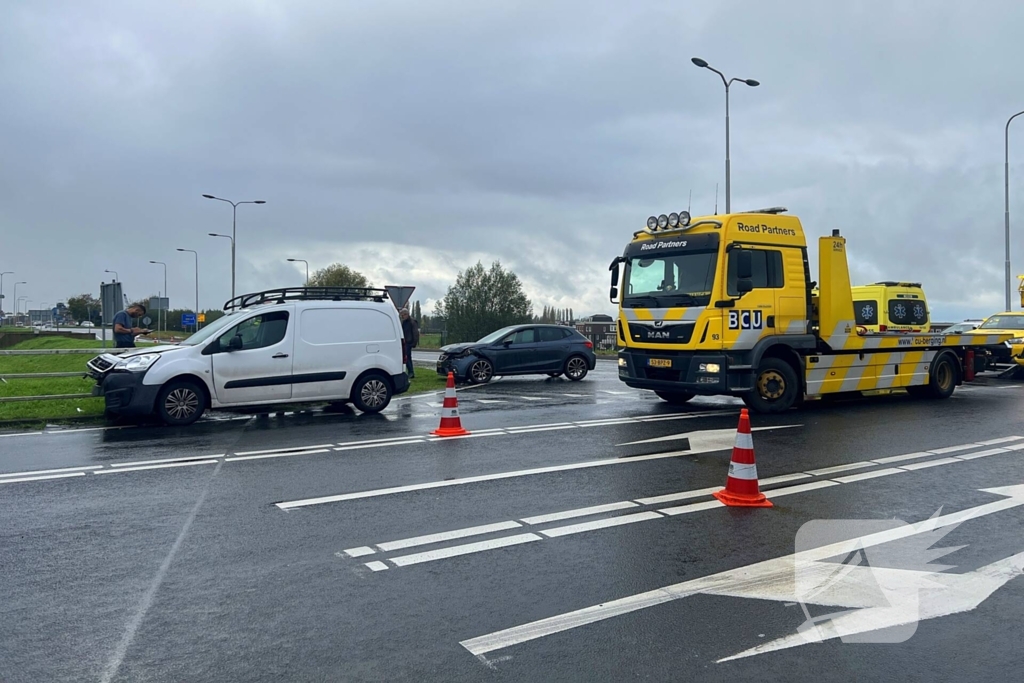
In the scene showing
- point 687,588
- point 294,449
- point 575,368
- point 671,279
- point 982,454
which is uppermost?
point 671,279

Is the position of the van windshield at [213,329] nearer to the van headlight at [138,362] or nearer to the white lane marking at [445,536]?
the van headlight at [138,362]

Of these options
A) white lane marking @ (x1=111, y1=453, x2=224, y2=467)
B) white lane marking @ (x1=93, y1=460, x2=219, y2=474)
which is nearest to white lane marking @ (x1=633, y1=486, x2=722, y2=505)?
white lane marking @ (x1=93, y1=460, x2=219, y2=474)

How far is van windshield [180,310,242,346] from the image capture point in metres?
12.5

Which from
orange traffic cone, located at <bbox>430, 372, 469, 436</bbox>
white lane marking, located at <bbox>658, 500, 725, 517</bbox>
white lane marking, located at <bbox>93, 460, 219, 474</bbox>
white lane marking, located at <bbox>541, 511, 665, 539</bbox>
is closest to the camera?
white lane marking, located at <bbox>541, 511, 665, 539</bbox>

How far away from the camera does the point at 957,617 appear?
448 centimetres

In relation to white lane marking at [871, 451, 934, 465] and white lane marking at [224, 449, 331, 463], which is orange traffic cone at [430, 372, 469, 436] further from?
white lane marking at [871, 451, 934, 465]

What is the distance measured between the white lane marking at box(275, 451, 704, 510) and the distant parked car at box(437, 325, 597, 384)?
11265 mm

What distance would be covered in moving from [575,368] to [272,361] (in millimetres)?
10217

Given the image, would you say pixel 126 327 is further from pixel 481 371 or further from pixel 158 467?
pixel 481 371

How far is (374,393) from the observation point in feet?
45.3

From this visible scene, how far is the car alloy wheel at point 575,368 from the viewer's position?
21.4m

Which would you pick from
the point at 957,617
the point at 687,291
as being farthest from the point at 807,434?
A: the point at 957,617

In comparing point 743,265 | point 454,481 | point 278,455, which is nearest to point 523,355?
point 743,265

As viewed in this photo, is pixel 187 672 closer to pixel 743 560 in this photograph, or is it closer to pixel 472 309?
pixel 743 560
